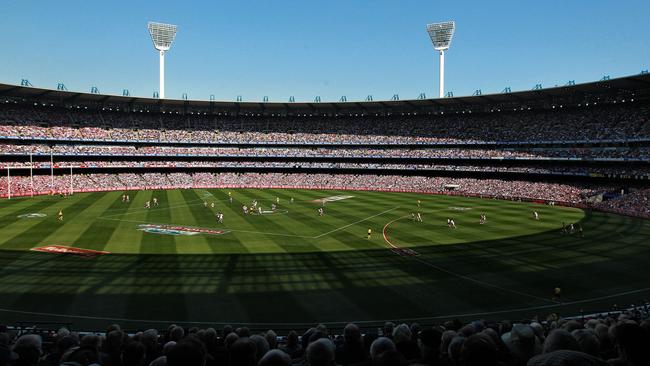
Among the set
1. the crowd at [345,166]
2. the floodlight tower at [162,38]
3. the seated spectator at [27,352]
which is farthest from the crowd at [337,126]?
the seated spectator at [27,352]

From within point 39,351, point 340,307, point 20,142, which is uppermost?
point 20,142

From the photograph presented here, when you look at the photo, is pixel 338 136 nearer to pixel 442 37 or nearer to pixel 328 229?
pixel 442 37

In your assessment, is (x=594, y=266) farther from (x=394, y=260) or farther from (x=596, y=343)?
(x=596, y=343)

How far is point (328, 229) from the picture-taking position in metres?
41.7

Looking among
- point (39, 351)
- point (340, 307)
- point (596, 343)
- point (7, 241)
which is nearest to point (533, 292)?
point (340, 307)

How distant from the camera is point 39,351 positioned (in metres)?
5.71

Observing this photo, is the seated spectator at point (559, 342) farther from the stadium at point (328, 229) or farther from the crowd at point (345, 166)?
the crowd at point (345, 166)

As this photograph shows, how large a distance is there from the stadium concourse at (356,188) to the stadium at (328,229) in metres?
0.10

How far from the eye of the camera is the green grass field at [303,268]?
20.5m

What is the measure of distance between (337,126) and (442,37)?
106ft

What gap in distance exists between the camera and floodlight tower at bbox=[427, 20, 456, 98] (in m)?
96.5

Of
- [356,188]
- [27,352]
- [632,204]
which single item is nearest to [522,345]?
[27,352]

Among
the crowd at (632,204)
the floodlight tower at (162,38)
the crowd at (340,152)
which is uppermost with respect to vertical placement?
the floodlight tower at (162,38)

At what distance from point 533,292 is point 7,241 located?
125ft
